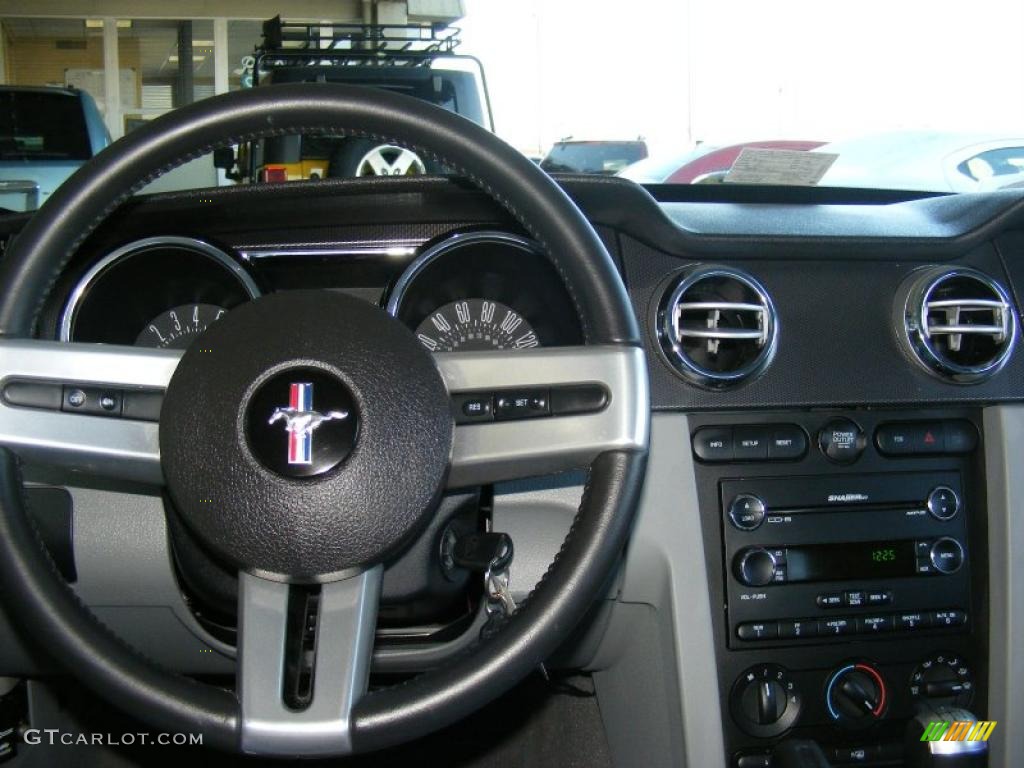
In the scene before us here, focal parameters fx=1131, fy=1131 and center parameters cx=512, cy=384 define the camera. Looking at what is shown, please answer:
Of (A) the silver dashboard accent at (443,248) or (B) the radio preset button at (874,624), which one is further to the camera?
(B) the radio preset button at (874,624)

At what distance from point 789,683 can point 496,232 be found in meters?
0.82

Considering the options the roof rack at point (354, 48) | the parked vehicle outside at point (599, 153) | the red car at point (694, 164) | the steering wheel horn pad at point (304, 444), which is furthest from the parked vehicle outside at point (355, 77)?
the steering wheel horn pad at point (304, 444)

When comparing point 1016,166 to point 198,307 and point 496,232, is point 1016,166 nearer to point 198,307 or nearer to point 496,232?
point 496,232

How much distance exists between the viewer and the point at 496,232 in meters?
1.63

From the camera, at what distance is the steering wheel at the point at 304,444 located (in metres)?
1.11

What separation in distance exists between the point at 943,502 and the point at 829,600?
25 centimetres

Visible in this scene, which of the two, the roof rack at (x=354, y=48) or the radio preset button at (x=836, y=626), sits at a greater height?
the roof rack at (x=354, y=48)

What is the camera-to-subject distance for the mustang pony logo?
1129 millimetres

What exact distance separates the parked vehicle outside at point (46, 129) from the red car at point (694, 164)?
4.82m

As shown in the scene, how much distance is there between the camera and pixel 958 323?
1775 mm

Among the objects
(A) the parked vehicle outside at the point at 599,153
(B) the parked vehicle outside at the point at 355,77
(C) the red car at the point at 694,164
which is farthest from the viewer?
(B) the parked vehicle outside at the point at 355,77

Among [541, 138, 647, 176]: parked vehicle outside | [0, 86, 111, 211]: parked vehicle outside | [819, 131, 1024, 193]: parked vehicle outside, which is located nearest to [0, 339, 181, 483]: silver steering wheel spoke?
[541, 138, 647, 176]: parked vehicle outside

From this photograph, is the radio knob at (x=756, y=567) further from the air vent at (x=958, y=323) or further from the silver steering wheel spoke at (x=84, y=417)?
the silver steering wheel spoke at (x=84, y=417)

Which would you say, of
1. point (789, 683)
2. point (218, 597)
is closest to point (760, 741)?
point (789, 683)
